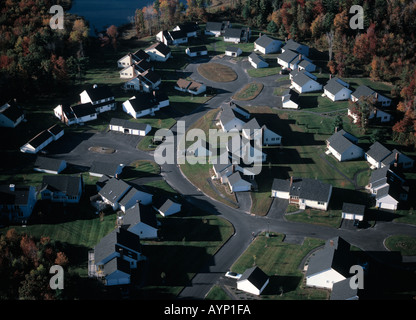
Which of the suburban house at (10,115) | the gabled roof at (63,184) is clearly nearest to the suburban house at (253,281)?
the gabled roof at (63,184)

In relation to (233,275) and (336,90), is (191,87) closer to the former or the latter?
(336,90)

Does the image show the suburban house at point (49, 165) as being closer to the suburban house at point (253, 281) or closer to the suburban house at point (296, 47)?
the suburban house at point (253, 281)

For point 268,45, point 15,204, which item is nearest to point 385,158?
point 268,45

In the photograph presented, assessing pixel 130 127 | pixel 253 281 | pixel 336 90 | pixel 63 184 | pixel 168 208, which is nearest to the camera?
pixel 253 281

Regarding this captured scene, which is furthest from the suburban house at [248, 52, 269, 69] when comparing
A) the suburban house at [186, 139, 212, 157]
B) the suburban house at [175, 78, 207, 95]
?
the suburban house at [186, 139, 212, 157]

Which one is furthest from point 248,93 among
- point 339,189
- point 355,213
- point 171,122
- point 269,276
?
point 269,276

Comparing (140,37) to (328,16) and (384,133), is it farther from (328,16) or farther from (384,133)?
(384,133)
